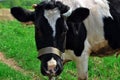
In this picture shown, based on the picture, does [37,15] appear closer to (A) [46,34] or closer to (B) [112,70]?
(A) [46,34]

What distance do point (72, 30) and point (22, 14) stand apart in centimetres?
100

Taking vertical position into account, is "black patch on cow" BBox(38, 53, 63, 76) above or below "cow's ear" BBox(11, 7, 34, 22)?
below

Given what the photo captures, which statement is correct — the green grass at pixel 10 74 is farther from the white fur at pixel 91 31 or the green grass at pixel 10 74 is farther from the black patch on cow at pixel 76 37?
the black patch on cow at pixel 76 37

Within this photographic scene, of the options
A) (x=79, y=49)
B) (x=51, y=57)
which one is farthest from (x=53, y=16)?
(x=79, y=49)

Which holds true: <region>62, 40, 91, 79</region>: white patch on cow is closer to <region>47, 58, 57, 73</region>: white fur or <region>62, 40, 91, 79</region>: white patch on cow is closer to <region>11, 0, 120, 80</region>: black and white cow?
<region>11, 0, 120, 80</region>: black and white cow

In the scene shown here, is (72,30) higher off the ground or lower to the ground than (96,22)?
higher

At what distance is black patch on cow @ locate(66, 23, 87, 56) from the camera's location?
271 inches

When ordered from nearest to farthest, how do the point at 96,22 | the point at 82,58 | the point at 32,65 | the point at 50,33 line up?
the point at 50,33 → the point at 82,58 → the point at 96,22 → the point at 32,65

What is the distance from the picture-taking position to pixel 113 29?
7648 millimetres

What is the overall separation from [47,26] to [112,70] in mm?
4645

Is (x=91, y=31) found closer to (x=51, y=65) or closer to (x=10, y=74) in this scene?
(x=51, y=65)

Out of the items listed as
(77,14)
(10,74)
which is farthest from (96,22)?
(10,74)

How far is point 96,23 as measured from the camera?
7430 millimetres

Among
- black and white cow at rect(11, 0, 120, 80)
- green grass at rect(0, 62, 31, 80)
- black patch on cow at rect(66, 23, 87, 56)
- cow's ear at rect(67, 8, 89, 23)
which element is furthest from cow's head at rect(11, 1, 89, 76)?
green grass at rect(0, 62, 31, 80)
